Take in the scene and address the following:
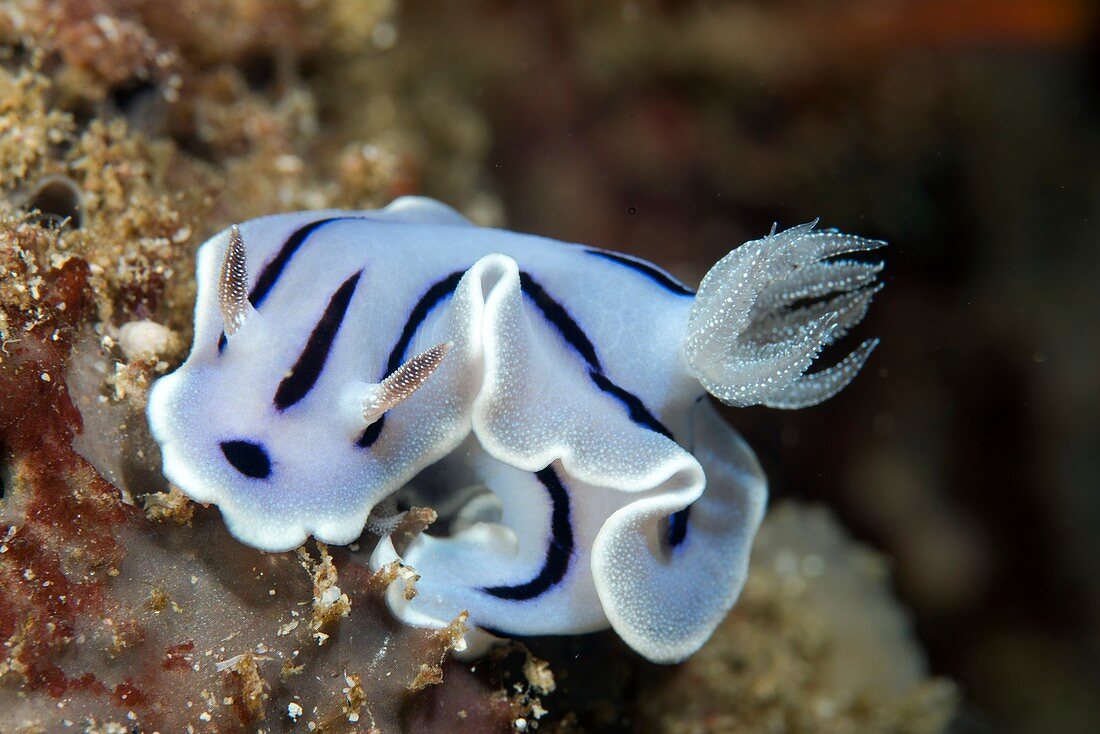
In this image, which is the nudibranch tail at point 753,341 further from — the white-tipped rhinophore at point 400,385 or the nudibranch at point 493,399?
the white-tipped rhinophore at point 400,385

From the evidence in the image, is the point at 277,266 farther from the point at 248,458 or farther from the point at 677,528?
the point at 677,528

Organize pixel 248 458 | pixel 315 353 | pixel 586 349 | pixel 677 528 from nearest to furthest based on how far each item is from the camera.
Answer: pixel 248 458
pixel 315 353
pixel 586 349
pixel 677 528

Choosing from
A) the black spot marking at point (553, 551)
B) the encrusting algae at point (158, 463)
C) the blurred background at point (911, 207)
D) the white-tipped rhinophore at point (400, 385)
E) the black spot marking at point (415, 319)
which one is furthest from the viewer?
the blurred background at point (911, 207)

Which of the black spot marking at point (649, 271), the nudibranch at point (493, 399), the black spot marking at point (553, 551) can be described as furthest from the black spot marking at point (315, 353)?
the black spot marking at point (649, 271)

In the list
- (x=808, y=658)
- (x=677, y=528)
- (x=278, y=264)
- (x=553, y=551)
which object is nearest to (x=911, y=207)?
(x=808, y=658)

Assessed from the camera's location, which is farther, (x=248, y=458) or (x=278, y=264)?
(x=278, y=264)

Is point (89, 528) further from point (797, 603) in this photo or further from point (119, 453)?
point (797, 603)

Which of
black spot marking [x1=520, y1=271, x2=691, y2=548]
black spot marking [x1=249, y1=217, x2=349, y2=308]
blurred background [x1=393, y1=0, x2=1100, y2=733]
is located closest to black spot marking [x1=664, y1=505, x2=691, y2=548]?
black spot marking [x1=520, y1=271, x2=691, y2=548]

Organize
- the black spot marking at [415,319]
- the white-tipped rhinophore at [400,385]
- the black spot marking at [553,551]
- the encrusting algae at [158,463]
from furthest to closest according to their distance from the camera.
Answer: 1. the black spot marking at [553,551]
2. the black spot marking at [415,319]
3. the white-tipped rhinophore at [400,385]
4. the encrusting algae at [158,463]
